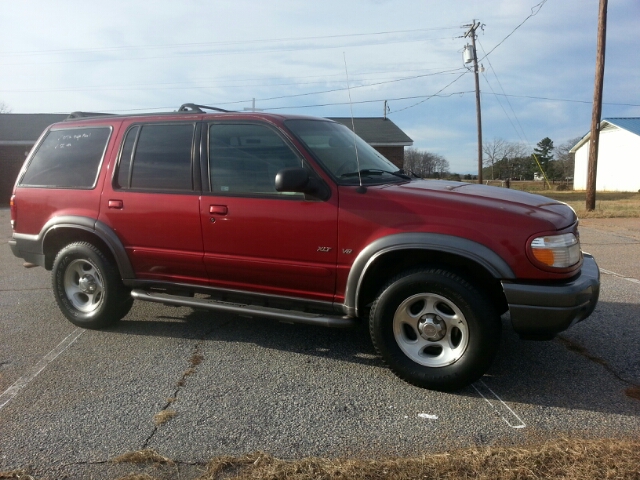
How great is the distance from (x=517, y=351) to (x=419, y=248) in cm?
152

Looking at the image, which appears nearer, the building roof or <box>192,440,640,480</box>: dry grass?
<box>192,440,640,480</box>: dry grass

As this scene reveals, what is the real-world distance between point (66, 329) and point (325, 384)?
278 centimetres

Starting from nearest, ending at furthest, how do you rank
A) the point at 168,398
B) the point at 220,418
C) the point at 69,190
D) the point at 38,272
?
the point at 220,418 < the point at 168,398 < the point at 69,190 < the point at 38,272

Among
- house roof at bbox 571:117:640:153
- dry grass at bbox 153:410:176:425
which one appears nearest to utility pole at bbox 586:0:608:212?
dry grass at bbox 153:410:176:425

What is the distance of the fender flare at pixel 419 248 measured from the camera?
A: 330cm

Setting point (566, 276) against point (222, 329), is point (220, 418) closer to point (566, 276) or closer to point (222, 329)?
point (222, 329)

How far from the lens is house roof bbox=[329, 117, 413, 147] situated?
1036 inches

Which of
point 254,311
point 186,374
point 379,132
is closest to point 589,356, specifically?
point 254,311

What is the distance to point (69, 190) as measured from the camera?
4.82m

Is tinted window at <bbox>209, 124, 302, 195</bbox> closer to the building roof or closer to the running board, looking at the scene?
the running board

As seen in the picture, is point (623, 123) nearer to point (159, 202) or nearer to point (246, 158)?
point (246, 158)

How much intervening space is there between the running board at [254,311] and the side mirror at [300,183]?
88 centimetres

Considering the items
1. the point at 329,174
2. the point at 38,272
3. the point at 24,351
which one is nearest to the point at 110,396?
the point at 24,351

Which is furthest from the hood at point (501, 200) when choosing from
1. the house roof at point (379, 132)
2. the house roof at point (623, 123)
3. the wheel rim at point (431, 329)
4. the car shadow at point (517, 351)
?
the house roof at point (623, 123)
